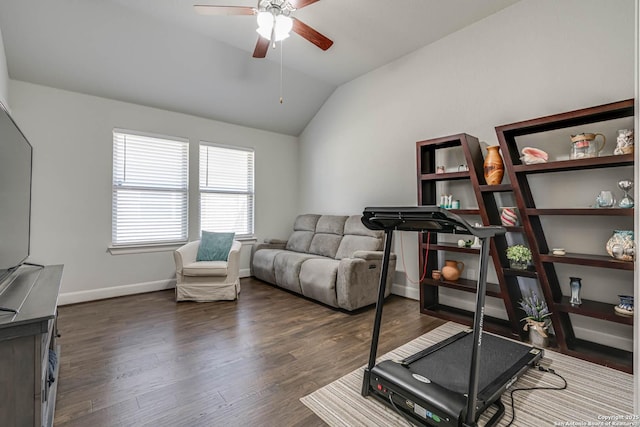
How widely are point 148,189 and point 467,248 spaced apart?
13.4ft

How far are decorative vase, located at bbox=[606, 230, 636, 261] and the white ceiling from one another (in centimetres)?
233

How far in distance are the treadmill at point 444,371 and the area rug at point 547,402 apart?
8cm

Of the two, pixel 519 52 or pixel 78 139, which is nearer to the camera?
pixel 519 52

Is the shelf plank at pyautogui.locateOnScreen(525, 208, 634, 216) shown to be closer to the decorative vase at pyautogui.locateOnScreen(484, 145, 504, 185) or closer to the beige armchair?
the decorative vase at pyautogui.locateOnScreen(484, 145, 504, 185)

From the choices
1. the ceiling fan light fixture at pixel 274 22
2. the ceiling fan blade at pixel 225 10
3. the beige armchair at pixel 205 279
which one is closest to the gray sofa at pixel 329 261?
the beige armchair at pixel 205 279

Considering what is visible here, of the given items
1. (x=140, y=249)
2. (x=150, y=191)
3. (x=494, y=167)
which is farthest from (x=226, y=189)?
(x=494, y=167)

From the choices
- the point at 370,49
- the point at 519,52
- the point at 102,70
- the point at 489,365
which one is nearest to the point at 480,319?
the point at 489,365

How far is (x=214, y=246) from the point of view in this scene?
4.12 metres

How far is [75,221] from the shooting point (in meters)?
3.61

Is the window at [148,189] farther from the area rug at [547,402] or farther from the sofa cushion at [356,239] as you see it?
the area rug at [547,402]

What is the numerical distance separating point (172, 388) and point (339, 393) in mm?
1075

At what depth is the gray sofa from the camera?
3293 millimetres

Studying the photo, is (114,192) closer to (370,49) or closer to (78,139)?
(78,139)

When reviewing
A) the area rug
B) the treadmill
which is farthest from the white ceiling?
the area rug
